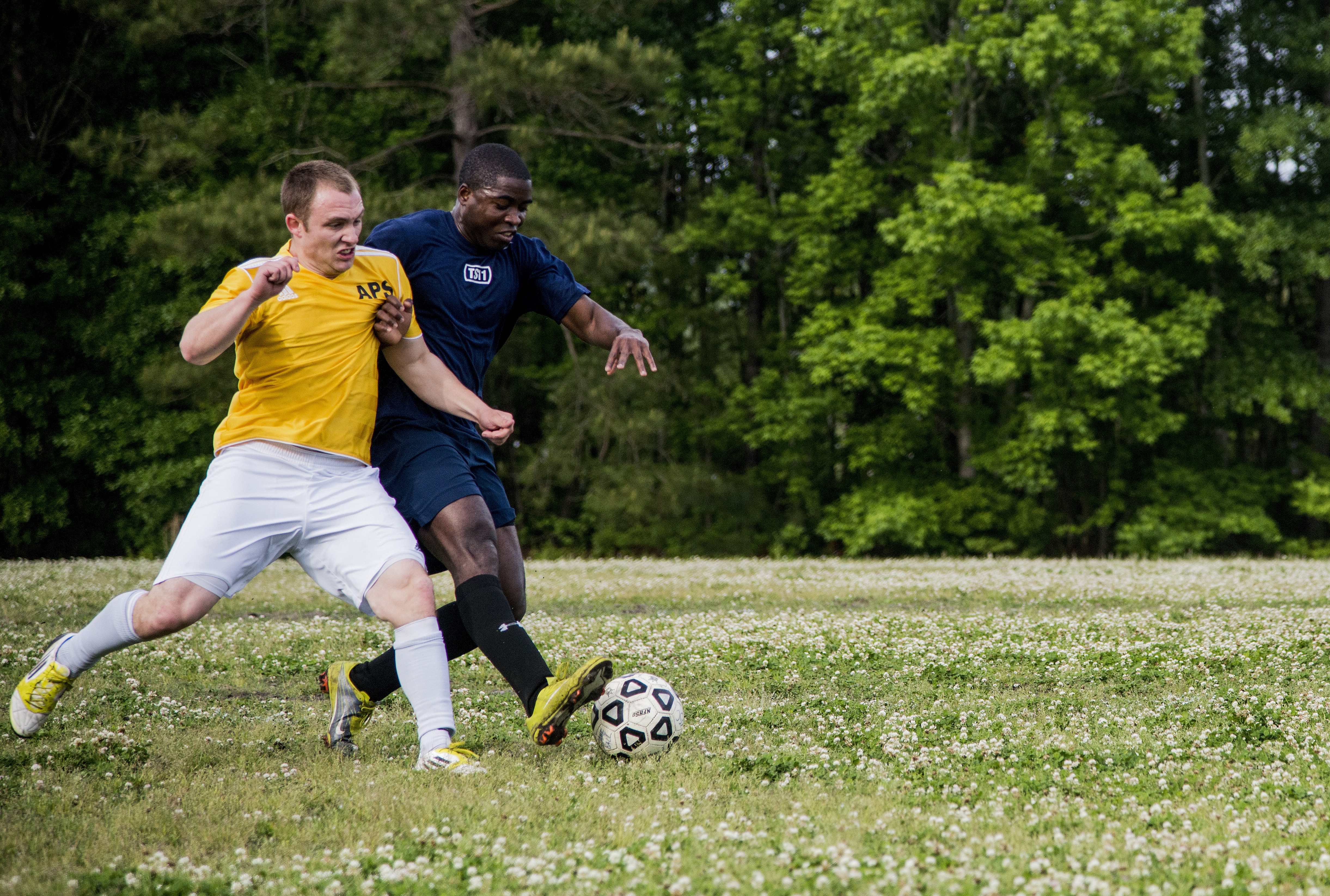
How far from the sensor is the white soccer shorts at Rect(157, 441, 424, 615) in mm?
4988

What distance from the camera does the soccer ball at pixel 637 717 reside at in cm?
542

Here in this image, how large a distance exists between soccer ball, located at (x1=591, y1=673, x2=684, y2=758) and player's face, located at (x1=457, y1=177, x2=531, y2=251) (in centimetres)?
233

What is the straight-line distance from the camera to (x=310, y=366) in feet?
16.9

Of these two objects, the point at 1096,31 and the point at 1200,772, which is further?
the point at 1096,31

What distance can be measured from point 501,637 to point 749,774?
1.33 metres

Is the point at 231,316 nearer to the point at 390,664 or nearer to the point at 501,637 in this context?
the point at 501,637

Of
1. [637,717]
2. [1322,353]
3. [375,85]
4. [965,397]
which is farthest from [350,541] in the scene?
[1322,353]

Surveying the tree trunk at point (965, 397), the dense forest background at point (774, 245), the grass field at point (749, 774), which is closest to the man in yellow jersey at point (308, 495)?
the grass field at point (749, 774)

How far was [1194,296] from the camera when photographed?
2858 cm

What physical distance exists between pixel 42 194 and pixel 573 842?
3429 cm

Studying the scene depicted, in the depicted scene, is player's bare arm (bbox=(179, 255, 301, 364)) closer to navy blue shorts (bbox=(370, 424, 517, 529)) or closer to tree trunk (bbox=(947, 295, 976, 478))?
navy blue shorts (bbox=(370, 424, 517, 529))

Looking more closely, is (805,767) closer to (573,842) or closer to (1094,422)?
(573,842)

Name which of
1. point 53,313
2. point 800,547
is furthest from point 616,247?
point 53,313

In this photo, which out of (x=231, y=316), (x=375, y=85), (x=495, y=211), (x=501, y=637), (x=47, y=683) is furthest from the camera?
(x=375, y=85)
